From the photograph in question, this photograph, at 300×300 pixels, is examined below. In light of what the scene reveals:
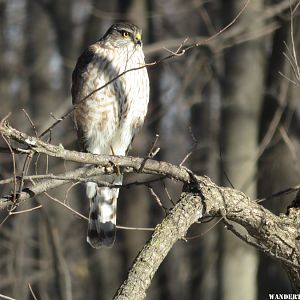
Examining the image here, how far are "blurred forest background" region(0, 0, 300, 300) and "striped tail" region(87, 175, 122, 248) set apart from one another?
1.24ft

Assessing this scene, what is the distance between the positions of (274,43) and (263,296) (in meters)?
2.35

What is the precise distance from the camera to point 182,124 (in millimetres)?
14914

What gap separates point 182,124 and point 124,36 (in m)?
9.07

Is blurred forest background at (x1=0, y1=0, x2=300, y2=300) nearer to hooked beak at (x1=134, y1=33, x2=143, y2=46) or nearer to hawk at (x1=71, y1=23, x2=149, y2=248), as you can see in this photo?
hawk at (x1=71, y1=23, x2=149, y2=248)

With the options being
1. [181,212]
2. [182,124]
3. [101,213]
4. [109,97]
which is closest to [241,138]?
[101,213]

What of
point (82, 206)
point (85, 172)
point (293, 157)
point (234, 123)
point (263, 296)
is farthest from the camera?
point (82, 206)

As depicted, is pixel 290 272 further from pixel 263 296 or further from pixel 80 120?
pixel 263 296

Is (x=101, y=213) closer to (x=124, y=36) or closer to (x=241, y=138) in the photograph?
(x=124, y=36)

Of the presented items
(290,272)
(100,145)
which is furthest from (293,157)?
(290,272)

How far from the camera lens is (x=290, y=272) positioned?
3846 mm

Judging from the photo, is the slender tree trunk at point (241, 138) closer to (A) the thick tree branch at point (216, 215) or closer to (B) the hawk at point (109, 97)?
(B) the hawk at point (109, 97)

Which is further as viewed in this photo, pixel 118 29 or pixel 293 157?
pixel 293 157

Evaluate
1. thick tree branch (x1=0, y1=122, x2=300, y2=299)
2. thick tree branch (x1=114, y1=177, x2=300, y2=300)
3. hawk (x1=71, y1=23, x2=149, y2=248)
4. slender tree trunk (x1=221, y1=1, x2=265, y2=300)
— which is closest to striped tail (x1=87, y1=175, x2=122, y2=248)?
hawk (x1=71, y1=23, x2=149, y2=248)

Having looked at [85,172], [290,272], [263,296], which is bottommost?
[290,272]
